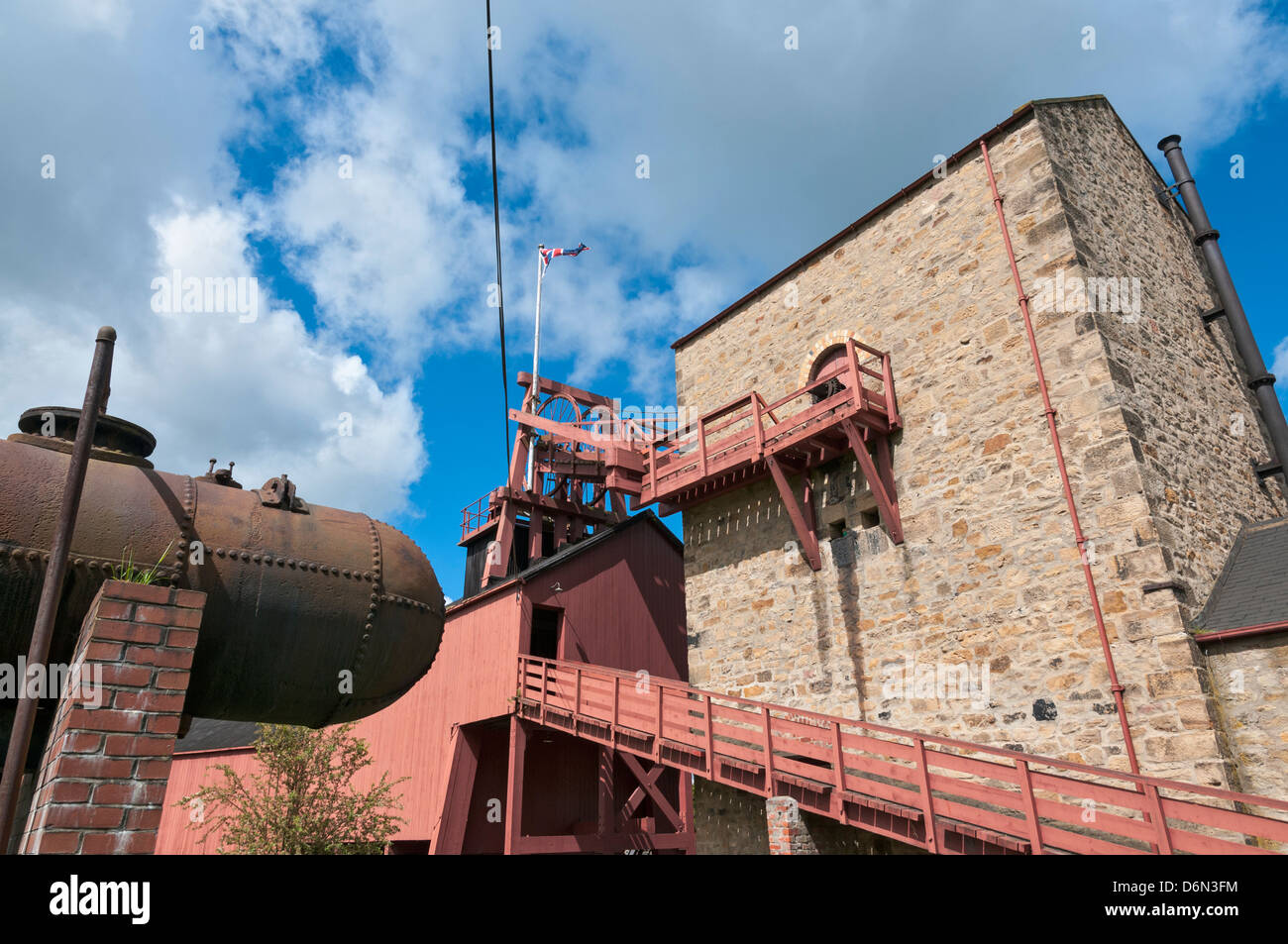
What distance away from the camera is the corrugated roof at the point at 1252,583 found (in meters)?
8.02

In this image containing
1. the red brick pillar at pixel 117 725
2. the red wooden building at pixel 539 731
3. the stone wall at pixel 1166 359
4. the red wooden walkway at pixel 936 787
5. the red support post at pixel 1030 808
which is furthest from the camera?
the red wooden building at pixel 539 731

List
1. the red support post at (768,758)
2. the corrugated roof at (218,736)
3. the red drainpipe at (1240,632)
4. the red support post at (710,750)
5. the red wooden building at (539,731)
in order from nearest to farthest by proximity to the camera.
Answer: the red drainpipe at (1240,632)
the red support post at (768,758)
the red support post at (710,750)
the red wooden building at (539,731)
the corrugated roof at (218,736)

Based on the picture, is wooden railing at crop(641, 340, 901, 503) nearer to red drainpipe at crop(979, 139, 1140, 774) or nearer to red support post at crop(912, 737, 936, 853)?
red drainpipe at crop(979, 139, 1140, 774)

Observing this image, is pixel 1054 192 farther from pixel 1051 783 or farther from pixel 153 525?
pixel 153 525

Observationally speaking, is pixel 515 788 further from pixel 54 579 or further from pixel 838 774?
pixel 54 579

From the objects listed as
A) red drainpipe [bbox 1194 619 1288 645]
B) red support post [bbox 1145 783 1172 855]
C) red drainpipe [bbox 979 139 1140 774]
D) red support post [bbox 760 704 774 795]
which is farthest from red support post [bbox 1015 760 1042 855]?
red support post [bbox 760 704 774 795]

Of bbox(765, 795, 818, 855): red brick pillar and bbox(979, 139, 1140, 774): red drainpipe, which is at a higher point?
bbox(979, 139, 1140, 774): red drainpipe

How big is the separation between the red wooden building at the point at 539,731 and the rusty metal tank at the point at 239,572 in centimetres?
1067

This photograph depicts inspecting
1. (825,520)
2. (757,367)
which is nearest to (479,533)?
(757,367)

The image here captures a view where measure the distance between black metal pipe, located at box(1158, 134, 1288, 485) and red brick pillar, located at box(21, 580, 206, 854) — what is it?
1396cm

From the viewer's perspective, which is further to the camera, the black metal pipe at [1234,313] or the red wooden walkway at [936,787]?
the black metal pipe at [1234,313]

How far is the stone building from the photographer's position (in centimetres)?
830

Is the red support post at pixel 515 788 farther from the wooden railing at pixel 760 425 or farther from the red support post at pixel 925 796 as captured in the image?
the red support post at pixel 925 796

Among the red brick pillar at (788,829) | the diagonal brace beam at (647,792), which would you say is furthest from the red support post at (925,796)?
the diagonal brace beam at (647,792)
